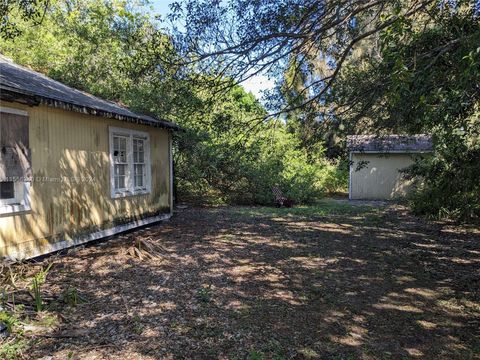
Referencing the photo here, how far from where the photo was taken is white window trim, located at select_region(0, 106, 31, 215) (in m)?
6.33

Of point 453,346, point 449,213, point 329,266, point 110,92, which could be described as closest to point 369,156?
point 449,213

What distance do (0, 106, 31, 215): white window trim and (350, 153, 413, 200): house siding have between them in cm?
1638

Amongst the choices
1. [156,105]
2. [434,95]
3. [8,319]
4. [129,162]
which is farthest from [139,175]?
[434,95]

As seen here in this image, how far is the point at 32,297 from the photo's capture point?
15.4ft

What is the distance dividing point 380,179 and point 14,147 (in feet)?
58.4

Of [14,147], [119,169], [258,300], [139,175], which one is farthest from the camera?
[139,175]

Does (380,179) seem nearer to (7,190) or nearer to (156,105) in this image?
(156,105)

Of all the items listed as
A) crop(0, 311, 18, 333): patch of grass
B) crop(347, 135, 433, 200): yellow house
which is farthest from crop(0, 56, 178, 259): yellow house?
crop(347, 135, 433, 200): yellow house

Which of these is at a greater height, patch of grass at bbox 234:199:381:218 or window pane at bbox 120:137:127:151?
window pane at bbox 120:137:127:151

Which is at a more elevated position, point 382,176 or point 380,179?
point 382,176

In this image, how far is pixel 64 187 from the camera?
7594 millimetres

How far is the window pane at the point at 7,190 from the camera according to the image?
253 inches

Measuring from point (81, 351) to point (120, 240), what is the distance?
17.3ft

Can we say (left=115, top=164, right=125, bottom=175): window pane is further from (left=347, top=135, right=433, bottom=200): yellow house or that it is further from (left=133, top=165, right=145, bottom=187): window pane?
(left=347, top=135, right=433, bottom=200): yellow house
